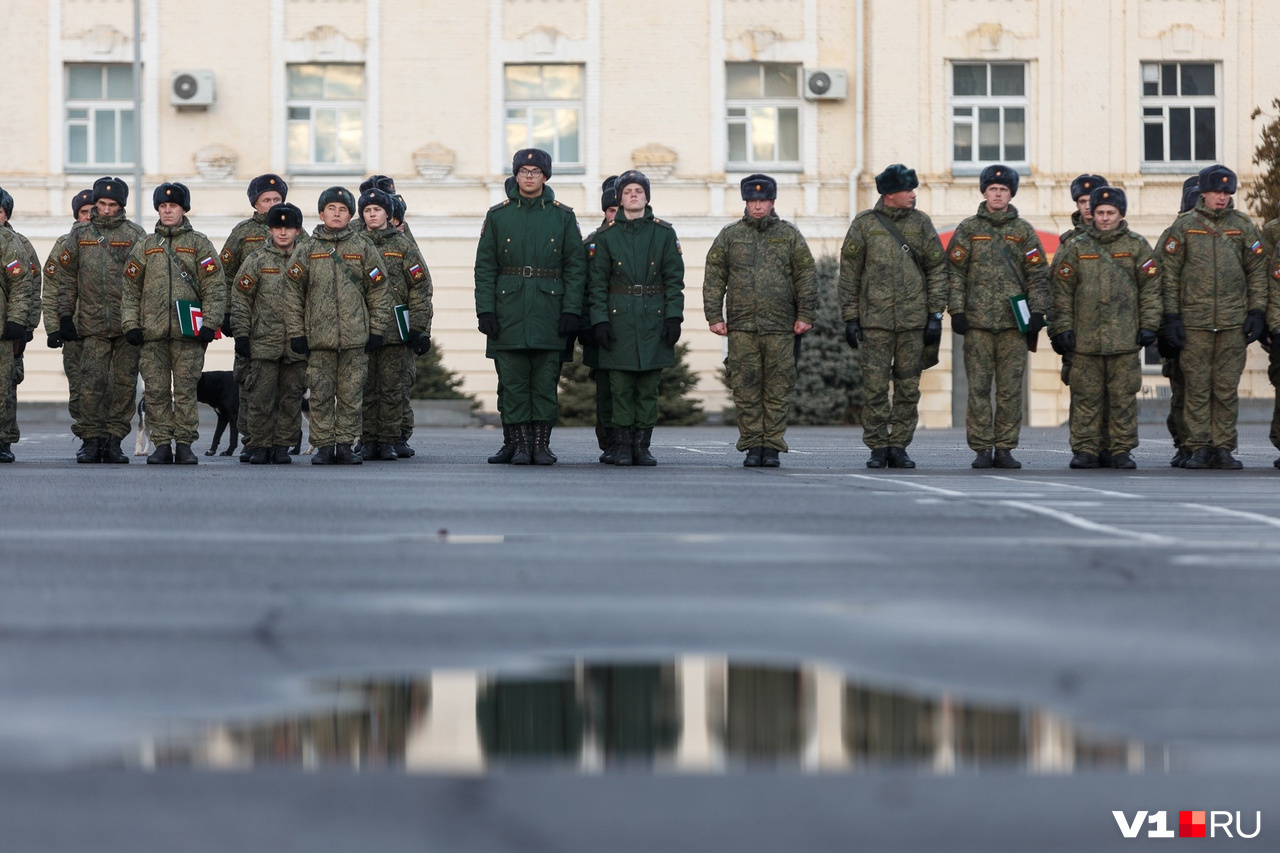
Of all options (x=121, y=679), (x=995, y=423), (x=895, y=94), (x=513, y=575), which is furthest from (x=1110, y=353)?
(x=895, y=94)

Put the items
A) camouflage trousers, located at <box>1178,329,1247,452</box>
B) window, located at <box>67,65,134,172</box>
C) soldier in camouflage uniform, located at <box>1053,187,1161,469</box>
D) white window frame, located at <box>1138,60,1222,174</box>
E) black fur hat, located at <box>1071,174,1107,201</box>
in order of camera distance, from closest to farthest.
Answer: soldier in camouflage uniform, located at <box>1053,187,1161,469</box> < camouflage trousers, located at <box>1178,329,1247,452</box> < black fur hat, located at <box>1071,174,1107,201</box> < white window frame, located at <box>1138,60,1222,174</box> < window, located at <box>67,65,134,172</box>

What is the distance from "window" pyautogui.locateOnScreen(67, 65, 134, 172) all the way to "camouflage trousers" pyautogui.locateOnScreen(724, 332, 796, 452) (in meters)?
21.0

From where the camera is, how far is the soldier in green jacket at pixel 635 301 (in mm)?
15883

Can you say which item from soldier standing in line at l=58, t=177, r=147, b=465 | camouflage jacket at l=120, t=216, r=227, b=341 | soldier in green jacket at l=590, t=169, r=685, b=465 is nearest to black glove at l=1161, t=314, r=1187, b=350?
soldier in green jacket at l=590, t=169, r=685, b=465

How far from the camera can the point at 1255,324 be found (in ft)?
52.1

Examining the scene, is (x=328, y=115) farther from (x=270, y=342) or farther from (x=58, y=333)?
(x=270, y=342)

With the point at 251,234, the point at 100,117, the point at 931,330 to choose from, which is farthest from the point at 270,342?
the point at 100,117

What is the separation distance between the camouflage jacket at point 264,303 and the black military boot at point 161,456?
0.96m

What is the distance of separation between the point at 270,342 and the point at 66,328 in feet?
5.25

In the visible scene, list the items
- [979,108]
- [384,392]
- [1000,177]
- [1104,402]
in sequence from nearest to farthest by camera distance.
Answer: [1000,177]
[1104,402]
[384,392]
[979,108]

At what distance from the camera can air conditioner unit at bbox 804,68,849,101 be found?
111 ft

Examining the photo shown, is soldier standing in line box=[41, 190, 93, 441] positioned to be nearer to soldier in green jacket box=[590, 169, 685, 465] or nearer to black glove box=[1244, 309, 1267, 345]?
soldier in green jacket box=[590, 169, 685, 465]

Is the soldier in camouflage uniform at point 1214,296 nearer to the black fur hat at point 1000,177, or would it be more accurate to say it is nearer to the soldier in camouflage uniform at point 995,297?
the soldier in camouflage uniform at point 995,297

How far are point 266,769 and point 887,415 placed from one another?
37.6 ft
